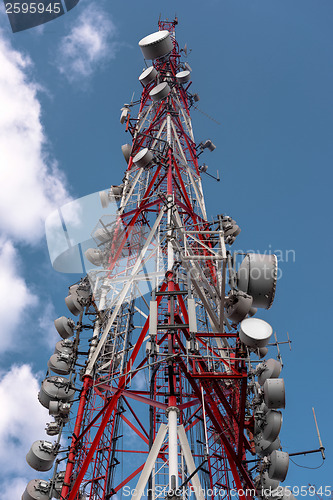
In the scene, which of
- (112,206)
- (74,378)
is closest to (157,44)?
(112,206)

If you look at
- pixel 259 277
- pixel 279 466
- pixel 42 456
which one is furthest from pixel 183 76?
pixel 279 466

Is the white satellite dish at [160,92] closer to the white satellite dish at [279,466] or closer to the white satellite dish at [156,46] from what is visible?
the white satellite dish at [156,46]

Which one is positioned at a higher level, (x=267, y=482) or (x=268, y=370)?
(x=268, y=370)

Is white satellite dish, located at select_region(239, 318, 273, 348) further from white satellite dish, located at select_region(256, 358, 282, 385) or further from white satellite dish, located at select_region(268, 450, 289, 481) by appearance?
white satellite dish, located at select_region(268, 450, 289, 481)

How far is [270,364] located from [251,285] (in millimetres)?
2668

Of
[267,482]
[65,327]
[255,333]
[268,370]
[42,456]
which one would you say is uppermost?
[65,327]

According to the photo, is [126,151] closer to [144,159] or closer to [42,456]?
[144,159]

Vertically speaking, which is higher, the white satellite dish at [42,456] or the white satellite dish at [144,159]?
the white satellite dish at [144,159]

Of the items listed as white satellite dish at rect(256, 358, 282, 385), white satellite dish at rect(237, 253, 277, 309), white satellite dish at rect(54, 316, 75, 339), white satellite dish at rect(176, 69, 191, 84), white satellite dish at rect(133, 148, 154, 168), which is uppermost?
white satellite dish at rect(176, 69, 191, 84)

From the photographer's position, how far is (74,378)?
19047mm

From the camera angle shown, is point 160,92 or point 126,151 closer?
point 160,92

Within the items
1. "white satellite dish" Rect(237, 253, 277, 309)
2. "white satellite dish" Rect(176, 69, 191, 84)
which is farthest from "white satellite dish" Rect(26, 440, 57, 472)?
"white satellite dish" Rect(176, 69, 191, 84)

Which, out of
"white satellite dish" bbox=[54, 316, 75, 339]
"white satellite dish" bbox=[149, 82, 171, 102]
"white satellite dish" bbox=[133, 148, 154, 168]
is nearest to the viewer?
"white satellite dish" bbox=[54, 316, 75, 339]

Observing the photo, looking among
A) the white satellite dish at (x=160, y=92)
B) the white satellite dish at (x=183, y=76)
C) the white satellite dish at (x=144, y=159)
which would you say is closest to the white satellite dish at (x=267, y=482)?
the white satellite dish at (x=144, y=159)
